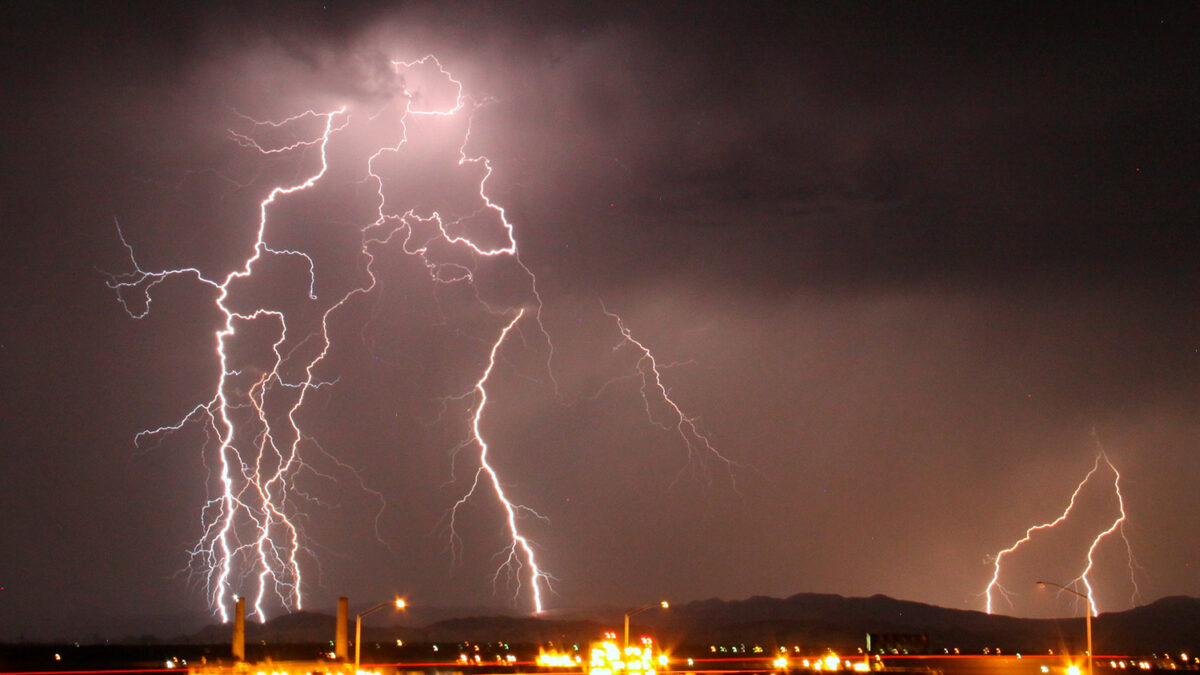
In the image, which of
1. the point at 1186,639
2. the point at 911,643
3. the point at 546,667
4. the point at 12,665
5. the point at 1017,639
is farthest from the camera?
the point at 1186,639

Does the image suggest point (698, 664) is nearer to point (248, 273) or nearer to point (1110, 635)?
point (248, 273)

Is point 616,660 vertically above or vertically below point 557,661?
above

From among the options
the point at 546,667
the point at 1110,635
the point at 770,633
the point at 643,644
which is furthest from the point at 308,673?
Answer: the point at 1110,635

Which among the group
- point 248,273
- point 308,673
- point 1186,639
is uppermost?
point 248,273

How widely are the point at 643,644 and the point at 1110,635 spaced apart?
16390 centimetres

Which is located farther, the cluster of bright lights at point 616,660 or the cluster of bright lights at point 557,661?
the cluster of bright lights at point 557,661

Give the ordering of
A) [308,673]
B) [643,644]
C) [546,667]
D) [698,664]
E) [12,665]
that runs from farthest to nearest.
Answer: [12,665], [698,664], [546,667], [643,644], [308,673]

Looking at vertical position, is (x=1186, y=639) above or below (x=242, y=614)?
below

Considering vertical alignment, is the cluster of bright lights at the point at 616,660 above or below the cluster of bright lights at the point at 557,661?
above

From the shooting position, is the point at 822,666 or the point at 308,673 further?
the point at 822,666

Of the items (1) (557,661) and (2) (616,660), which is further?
(1) (557,661)

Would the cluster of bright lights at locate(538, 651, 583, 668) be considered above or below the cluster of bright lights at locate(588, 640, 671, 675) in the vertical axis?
below

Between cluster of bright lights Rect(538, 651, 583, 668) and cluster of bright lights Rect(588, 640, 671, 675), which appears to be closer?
cluster of bright lights Rect(588, 640, 671, 675)

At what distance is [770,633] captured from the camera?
6845 inches
